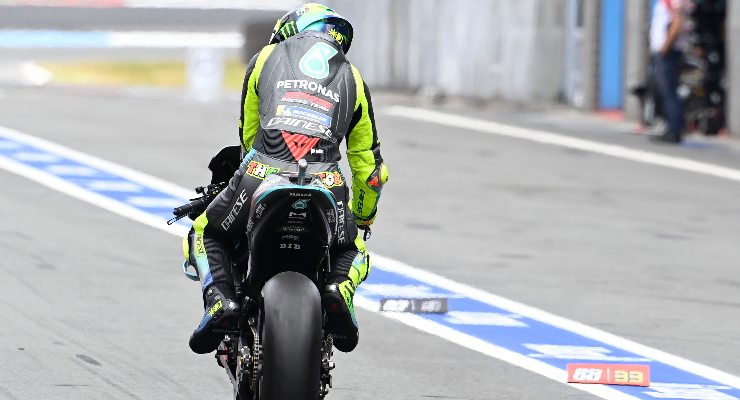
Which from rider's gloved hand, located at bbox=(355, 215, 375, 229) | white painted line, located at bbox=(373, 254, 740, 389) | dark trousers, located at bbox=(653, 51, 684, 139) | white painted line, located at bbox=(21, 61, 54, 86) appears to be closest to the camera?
rider's gloved hand, located at bbox=(355, 215, 375, 229)

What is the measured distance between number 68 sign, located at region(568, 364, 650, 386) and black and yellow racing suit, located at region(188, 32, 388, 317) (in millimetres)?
2128

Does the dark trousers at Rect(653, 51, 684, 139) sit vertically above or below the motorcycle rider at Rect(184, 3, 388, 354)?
below

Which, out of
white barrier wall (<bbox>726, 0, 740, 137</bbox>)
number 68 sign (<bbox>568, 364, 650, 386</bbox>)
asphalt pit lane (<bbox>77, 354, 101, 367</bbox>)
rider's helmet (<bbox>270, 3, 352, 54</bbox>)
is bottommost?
white barrier wall (<bbox>726, 0, 740, 137</bbox>)

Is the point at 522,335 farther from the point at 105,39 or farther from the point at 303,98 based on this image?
the point at 105,39

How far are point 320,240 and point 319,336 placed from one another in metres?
0.40

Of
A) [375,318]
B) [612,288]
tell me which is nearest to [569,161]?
[612,288]

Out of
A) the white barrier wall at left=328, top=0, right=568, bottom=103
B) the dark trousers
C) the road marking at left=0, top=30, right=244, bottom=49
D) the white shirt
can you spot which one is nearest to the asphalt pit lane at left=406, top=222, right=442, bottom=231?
the dark trousers

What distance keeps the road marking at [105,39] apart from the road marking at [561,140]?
6.78 metres

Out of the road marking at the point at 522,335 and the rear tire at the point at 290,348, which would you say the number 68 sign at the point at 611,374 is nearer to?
the road marking at the point at 522,335

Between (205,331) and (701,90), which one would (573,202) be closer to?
(701,90)

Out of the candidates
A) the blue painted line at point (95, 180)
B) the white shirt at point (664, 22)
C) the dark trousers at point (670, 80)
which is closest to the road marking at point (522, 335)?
the blue painted line at point (95, 180)

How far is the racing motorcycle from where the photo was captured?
7.53 m

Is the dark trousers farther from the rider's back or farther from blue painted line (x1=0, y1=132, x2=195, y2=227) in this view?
the rider's back

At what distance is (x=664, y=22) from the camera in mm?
21875
